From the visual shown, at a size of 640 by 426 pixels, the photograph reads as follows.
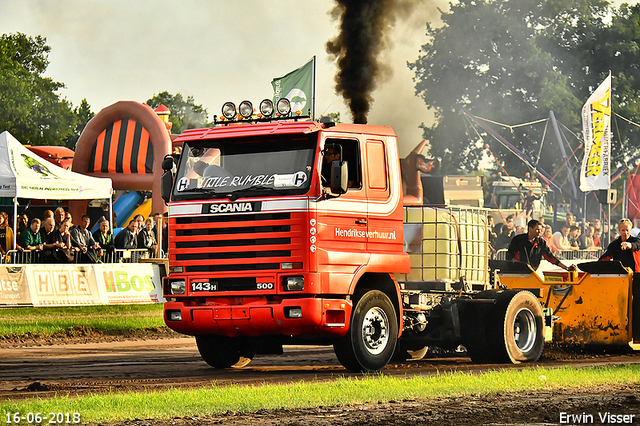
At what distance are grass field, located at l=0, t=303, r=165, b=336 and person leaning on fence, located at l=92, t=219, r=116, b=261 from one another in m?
1.56

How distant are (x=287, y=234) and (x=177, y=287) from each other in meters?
1.78

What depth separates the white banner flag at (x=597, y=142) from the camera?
1594 inches

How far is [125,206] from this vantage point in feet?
125

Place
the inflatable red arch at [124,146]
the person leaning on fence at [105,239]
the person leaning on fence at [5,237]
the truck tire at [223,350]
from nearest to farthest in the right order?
the truck tire at [223,350] → the person leaning on fence at [5,237] → the person leaning on fence at [105,239] → the inflatable red arch at [124,146]

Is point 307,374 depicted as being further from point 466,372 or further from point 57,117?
point 57,117

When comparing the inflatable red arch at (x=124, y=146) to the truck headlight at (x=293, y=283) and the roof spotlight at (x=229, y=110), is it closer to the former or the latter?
the roof spotlight at (x=229, y=110)

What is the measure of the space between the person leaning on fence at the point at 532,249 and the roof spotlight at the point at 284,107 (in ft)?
18.2

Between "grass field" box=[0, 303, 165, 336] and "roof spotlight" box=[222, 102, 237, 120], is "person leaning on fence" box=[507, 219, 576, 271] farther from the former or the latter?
"grass field" box=[0, 303, 165, 336]

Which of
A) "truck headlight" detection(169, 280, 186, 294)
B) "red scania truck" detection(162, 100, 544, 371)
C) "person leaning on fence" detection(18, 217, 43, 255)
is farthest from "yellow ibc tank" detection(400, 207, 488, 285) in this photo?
"person leaning on fence" detection(18, 217, 43, 255)

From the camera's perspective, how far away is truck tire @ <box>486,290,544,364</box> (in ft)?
48.0

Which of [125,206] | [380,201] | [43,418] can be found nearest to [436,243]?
[380,201]

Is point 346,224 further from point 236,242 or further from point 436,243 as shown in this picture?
point 436,243

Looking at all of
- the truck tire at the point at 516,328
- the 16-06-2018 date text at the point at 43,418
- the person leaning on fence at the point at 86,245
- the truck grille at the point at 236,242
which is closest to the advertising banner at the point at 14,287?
the person leaning on fence at the point at 86,245

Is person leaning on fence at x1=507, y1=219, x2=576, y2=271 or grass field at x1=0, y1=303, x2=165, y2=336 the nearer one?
person leaning on fence at x1=507, y1=219, x2=576, y2=271
